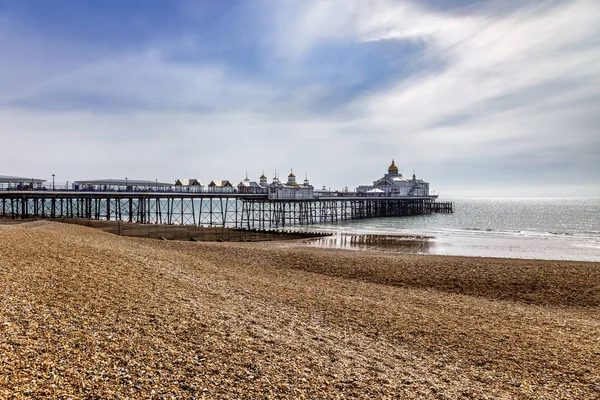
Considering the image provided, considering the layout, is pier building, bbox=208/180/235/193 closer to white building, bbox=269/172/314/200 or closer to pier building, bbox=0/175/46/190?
white building, bbox=269/172/314/200

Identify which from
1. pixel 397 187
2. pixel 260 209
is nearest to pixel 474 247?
pixel 260 209

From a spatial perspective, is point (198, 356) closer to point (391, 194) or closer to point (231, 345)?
point (231, 345)

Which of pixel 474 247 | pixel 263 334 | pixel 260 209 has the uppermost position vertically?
pixel 260 209

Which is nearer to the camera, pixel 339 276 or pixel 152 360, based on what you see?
pixel 152 360

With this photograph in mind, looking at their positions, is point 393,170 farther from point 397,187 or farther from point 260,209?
point 260,209

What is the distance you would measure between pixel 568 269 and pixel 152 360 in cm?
1859

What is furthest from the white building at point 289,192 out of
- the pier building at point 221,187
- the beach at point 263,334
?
the beach at point 263,334

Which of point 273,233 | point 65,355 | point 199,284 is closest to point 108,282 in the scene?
point 199,284

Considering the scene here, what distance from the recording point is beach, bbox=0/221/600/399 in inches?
211

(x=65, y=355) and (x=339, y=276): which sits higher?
(x=65, y=355)

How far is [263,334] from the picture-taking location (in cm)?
748

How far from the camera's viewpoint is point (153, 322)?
24.1 feet

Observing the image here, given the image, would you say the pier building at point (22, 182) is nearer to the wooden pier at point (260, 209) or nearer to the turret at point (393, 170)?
the wooden pier at point (260, 209)

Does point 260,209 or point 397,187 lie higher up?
point 397,187
